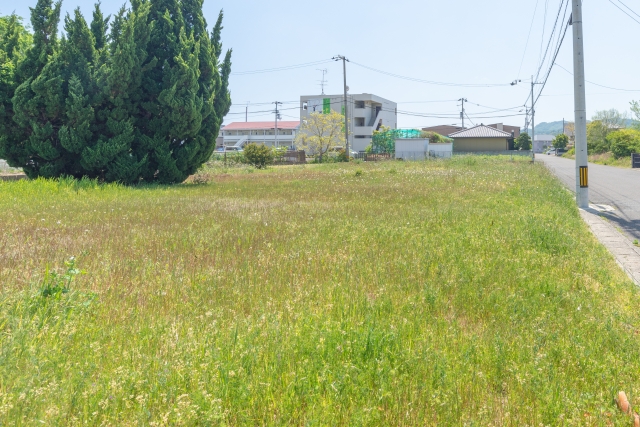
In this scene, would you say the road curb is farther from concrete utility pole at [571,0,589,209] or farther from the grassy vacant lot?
concrete utility pole at [571,0,589,209]

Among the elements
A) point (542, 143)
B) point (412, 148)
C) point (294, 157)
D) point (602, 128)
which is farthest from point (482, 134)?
point (542, 143)

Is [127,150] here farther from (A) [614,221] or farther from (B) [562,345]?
(B) [562,345]

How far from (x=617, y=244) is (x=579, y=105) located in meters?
6.69

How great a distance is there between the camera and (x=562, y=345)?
3549mm

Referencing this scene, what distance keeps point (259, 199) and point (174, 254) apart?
7592 millimetres

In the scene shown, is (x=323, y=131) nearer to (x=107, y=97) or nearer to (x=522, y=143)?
(x=522, y=143)

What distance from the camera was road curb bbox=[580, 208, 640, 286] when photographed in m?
6.39

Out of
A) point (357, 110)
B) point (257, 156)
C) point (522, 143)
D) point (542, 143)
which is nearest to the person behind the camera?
point (257, 156)

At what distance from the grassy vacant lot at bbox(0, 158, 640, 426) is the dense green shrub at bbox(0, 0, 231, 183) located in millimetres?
9810

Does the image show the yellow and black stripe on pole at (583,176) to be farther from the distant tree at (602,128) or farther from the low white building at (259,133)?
the low white building at (259,133)

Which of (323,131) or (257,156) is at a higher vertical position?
(323,131)

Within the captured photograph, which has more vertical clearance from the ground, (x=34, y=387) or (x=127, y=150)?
(x=127, y=150)

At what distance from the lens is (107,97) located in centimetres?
1747

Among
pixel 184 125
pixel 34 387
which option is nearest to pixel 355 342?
pixel 34 387
